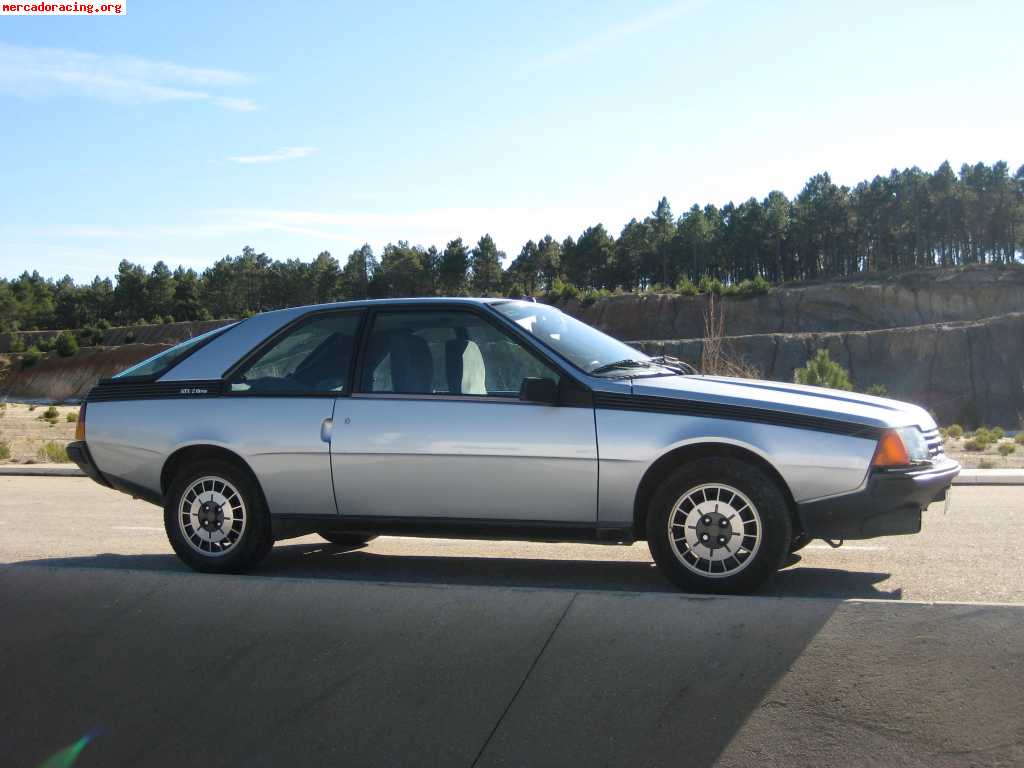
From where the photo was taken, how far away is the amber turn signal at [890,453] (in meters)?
5.08

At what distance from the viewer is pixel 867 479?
507 centimetres

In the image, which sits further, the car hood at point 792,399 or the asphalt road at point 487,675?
the car hood at point 792,399

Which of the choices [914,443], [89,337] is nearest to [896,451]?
[914,443]

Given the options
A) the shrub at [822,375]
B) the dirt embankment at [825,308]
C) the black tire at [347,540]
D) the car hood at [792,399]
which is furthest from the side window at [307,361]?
the dirt embankment at [825,308]

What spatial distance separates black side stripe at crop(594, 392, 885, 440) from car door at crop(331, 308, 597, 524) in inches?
6.6

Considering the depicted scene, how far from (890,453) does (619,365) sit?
1608mm

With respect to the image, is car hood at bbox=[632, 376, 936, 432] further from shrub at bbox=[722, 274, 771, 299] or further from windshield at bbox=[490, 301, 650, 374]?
shrub at bbox=[722, 274, 771, 299]

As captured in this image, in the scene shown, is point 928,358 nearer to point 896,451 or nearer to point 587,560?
point 587,560

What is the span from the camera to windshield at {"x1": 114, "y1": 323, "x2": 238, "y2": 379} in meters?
6.53

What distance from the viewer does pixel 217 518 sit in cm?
615

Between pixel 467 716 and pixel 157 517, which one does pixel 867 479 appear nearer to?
pixel 467 716

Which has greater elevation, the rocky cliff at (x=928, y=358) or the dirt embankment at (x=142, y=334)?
the dirt embankment at (x=142, y=334)

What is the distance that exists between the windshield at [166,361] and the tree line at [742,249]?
89973 mm

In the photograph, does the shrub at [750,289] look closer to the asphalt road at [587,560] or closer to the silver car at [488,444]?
the asphalt road at [587,560]
